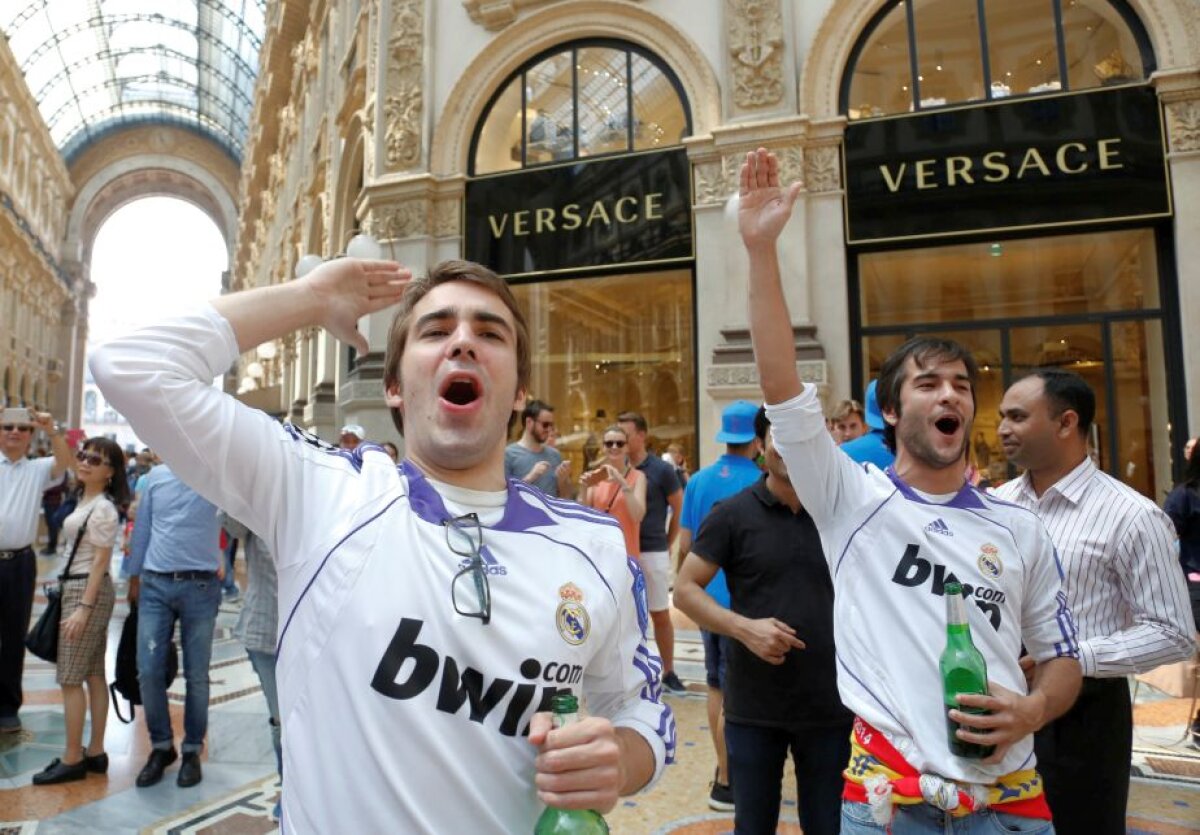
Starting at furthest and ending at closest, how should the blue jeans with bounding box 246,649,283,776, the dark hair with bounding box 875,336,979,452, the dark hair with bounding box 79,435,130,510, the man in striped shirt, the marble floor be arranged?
the dark hair with bounding box 79,435,130,510, the blue jeans with bounding box 246,649,283,776, the marble floor, the man in striped shirt, the dark hair with bounding box 875,336,979,452

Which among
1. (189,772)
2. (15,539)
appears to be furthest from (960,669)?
(15,539)

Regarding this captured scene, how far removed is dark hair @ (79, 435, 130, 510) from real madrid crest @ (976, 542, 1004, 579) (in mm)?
4827

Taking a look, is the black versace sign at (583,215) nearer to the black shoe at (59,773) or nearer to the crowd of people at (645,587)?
the crowd of people at (645,587)

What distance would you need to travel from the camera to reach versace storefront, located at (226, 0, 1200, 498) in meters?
9.27

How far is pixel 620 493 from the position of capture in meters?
5.60

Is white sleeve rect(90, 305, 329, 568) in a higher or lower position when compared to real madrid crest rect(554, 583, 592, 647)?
higher

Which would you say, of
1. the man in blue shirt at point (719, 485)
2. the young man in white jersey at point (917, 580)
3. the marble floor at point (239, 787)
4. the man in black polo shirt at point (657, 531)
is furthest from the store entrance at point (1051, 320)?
the young man in white jersey at point (917, 580)

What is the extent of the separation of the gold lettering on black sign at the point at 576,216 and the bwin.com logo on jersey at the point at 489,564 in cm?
1021

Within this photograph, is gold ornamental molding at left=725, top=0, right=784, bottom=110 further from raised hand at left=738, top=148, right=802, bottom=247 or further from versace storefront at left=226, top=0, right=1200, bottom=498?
raised hand at left=738, top=148, right=802, bottom=247

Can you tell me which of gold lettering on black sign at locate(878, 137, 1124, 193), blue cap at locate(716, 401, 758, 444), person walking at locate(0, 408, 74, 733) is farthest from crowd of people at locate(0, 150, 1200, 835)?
gold lettering on black sign at locate(878, 137, 1124, 193)

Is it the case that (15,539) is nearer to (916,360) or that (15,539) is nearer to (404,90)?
(916,360)

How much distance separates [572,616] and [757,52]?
34.9ft

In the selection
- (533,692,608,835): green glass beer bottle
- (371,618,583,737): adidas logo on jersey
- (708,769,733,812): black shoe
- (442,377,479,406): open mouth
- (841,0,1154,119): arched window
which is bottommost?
(708,769,733,812): black shoe

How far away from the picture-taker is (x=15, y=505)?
5.25 m
